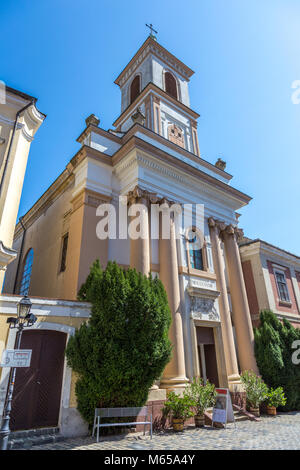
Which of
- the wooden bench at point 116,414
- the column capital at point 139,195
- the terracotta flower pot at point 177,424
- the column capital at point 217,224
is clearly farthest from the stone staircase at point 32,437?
the column capital at point 217,224

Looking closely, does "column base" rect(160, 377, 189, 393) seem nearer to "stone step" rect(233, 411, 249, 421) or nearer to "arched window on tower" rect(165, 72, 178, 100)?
"stone step" rect(233, 411, 249, 421)

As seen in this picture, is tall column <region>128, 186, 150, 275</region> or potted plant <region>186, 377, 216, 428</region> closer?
potted plant <region>186, 377, 216, 428</region>

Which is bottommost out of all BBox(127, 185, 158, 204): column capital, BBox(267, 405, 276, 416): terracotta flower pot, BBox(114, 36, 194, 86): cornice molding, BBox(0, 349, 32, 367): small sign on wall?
BBox(267, 405, 276, 416): terracotta flower pot

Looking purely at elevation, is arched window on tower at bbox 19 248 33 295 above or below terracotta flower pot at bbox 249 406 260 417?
above

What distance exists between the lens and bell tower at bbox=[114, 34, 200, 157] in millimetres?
18516

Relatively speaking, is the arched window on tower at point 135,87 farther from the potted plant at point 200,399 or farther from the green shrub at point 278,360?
the potted plant at point 200,399

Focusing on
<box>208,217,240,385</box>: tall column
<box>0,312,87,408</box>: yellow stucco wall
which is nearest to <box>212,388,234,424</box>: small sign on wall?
<box>208,217,240,385</box>: tall column

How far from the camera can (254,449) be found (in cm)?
664

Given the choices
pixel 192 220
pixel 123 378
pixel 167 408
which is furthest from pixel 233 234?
pixel 123 378

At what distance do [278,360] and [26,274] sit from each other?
604 inches

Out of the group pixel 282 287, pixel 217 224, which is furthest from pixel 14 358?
pixel 282 287

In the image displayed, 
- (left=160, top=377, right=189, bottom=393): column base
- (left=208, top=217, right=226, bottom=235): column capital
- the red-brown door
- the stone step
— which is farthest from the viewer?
(left=208, top=217, right=226, bottom=235): column capital

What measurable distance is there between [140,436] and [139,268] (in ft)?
17.7
